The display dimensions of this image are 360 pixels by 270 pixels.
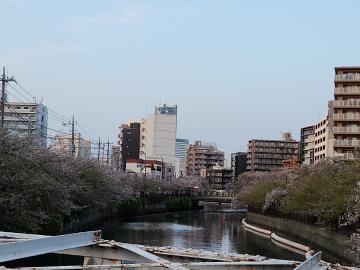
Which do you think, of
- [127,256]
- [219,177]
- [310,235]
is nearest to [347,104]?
[310,235]

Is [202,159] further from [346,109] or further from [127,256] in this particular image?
[127,256]

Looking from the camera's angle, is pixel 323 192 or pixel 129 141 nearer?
pixel 323 192

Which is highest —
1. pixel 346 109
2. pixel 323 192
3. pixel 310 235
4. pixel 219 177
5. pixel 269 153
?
pixel 346 109

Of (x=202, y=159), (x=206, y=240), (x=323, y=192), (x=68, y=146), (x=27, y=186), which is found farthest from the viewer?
(x=202, y=159)

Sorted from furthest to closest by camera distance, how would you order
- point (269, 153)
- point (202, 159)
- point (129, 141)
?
1. point (202, 159)
2. point (129, 141)
3. point (269, 153)

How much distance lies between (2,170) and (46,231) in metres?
9.58

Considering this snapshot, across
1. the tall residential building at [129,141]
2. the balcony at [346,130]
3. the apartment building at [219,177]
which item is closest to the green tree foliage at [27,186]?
the balcony at [346,130]

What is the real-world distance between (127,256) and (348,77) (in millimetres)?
67550

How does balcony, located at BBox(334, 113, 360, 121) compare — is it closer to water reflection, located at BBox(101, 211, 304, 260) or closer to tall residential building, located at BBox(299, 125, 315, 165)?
water reflection, located at BBox(101, 211, 304, 260)

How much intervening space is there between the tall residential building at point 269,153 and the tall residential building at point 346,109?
216 feet

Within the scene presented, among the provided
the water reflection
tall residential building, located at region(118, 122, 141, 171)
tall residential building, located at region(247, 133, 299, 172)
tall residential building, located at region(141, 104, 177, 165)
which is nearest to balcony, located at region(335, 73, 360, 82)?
the water reflection

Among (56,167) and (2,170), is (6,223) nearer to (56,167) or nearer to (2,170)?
(2,170)

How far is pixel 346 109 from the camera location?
71812 mm

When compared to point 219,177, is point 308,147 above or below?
above
